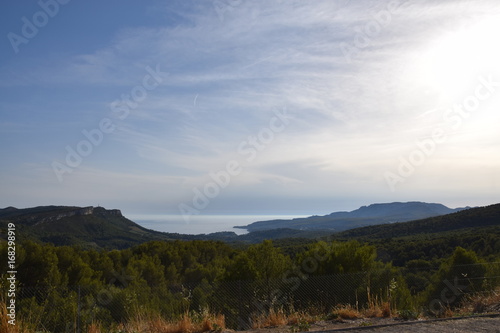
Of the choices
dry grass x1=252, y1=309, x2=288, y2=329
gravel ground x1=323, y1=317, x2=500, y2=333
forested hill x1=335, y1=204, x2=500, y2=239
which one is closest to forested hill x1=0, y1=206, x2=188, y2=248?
forested hill x1=335, y1=204, x2=500, y2=239

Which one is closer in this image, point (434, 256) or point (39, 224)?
point (434, 256)

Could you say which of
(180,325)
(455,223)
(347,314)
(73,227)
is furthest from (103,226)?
(347,314)

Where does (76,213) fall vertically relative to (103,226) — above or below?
above

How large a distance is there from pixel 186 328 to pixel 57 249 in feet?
64.3

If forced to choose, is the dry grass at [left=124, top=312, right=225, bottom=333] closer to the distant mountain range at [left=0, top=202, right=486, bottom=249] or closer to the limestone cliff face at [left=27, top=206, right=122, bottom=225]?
the distant mountain range at [left=0, top=202, right=486, bottom=249]

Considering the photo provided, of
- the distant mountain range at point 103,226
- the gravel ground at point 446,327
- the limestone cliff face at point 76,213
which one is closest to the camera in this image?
the gravel ground at point 446,327

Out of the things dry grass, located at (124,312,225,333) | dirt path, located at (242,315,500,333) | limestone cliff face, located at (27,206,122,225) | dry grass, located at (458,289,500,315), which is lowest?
dry grass, located at (458,289,500,315)

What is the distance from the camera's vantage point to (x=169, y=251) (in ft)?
109

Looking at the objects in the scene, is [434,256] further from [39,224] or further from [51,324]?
[39,224]

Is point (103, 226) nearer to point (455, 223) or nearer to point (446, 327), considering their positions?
point (455, 223)

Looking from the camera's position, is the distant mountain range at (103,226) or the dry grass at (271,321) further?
the distant mountain range at (103,226)

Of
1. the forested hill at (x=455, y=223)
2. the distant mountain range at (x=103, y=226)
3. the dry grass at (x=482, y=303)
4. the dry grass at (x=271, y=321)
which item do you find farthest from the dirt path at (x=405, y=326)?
the forested hill at (x=455, y=223)

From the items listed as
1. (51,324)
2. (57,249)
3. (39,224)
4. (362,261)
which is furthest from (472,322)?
(39,224)

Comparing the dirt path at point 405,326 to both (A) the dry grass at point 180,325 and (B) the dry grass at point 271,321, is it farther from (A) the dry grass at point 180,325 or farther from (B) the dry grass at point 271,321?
(A) the dry grass at point 180,325
